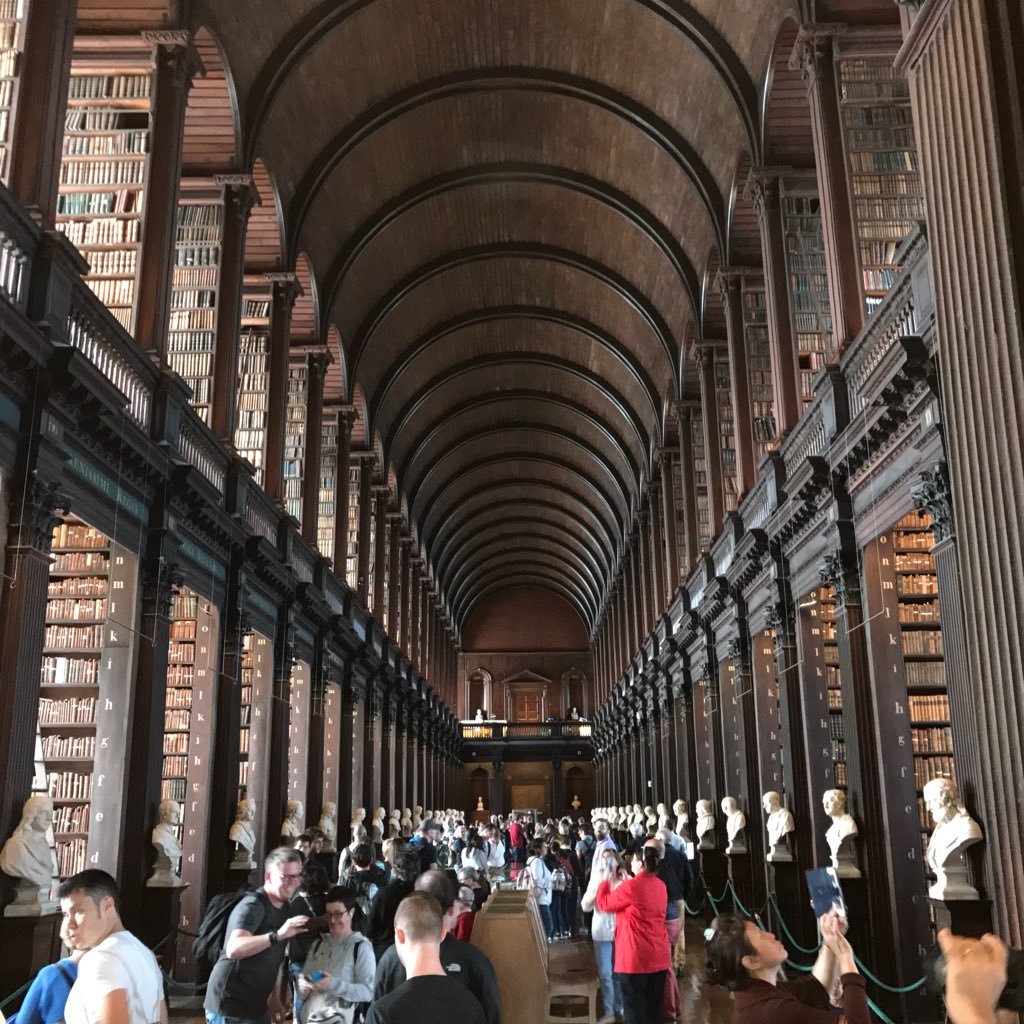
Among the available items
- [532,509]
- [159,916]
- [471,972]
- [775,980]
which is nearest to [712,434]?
[159,916]

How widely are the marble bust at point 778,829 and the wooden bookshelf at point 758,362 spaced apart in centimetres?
470

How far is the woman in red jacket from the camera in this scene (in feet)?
20.2

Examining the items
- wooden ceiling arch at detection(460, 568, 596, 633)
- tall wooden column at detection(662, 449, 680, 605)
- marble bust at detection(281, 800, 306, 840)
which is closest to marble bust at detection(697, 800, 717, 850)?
marble bust at detection(281, 800, 306, 840)

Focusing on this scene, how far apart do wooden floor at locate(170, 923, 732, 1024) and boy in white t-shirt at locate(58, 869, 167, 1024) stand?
5802 millimetres

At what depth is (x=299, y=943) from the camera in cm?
435

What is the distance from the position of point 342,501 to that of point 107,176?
26.9ft

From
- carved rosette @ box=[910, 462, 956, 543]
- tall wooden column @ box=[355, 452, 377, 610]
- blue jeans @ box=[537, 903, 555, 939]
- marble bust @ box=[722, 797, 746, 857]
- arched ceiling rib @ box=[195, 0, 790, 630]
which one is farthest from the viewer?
tall wooden column @ box=[355, 452, 377, 610]

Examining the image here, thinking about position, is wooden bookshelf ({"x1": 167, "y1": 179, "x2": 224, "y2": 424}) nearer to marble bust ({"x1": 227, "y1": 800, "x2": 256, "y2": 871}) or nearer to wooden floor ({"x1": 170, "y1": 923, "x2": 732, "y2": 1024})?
marble bust ({"x1": 227, "y1": 800, "x2": 256, "y2": 871})

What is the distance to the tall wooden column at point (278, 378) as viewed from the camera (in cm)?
1338

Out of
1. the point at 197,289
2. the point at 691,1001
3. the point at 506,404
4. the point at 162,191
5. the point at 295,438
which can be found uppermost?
the point at 506,404

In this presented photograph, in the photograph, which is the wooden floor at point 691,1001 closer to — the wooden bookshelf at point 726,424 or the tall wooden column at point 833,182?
the tall wooden column at point 833,182

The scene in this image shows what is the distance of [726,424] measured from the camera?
16.2 m

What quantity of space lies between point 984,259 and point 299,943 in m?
4.39

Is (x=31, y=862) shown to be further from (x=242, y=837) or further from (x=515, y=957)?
(x=242, y=837)
